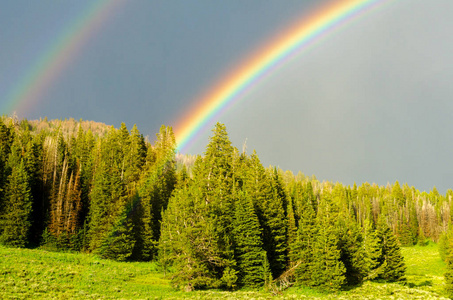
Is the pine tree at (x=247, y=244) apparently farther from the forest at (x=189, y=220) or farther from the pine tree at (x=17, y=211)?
the pine tree at (x=17, y=211)

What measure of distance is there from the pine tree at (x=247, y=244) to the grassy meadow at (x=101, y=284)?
3.07 m

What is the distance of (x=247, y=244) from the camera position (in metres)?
42.9

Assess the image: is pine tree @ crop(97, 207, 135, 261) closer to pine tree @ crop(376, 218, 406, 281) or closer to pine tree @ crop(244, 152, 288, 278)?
pine tree @ crop(244, 152, 288, 278)

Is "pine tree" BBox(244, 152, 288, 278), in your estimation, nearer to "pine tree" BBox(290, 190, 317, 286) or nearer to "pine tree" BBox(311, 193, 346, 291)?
"pine tree" BBox(290, 190, 317, 286)

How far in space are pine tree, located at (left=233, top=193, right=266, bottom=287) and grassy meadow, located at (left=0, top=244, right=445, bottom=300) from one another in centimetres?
307

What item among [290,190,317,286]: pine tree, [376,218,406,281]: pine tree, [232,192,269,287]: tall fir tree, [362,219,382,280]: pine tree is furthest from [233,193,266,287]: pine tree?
[376,218,406,281]: pine tree

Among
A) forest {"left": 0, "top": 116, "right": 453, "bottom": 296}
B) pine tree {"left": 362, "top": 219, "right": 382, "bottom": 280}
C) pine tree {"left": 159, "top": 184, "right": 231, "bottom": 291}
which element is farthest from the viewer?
pine tree {"left": 362, "top": 219, "right": 382, "bottom": 280}

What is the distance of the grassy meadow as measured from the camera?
30.0 m

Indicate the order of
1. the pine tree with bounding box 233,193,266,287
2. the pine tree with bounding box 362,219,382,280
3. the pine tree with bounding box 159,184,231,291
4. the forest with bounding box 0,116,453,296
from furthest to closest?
the pine tree with bounding box 362,219,382,280 → the pine tree with bounding box 233,193,266,287 → the forest with bounding box 0,116,453,296 → the pine tree with bounding box 159,184,231,291

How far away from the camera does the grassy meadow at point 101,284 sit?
3000 cm

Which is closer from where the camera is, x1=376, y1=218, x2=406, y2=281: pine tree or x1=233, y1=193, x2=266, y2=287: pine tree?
x1=233, y1=193, x2=266, y2=287: pine tree

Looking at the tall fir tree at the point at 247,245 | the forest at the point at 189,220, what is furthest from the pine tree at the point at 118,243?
the tall fir tree at the point at 247,245

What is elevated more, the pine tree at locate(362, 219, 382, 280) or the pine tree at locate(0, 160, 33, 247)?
the pine tree at locate(0, 160, 33, 247)

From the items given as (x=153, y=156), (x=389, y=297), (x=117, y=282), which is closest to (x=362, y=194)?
(x=153, y=156)
